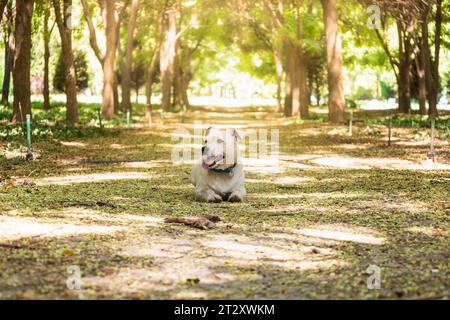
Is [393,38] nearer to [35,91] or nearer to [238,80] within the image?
[35,91]

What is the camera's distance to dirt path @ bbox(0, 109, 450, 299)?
18.1 ft

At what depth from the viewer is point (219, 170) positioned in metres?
9.54

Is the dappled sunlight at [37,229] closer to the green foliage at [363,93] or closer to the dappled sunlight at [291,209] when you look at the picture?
the dappled sunlight at [291,209]

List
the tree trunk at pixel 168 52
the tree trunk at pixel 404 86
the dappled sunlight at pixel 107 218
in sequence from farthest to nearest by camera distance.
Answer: the tree trunk at pixel 168 52
the tree trunk at pixel 404 86
the dappled sunlight at pixel 107 218

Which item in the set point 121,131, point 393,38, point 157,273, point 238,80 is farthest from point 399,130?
point 238,80

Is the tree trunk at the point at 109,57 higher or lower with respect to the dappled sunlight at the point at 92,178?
higher

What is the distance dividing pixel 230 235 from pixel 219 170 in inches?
83.5

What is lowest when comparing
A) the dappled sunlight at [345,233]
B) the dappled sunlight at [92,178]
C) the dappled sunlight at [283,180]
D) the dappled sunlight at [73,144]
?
the dappled sunlight at [283,180]

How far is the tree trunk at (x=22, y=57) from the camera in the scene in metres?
21.2

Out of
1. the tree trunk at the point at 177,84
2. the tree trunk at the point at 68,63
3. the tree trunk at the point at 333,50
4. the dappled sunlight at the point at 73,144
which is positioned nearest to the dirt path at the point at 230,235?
the dappled sunlight at the point at 73,144

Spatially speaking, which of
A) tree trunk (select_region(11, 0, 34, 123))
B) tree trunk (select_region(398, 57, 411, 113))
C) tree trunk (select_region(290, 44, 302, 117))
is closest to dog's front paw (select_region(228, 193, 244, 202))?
tree trunk (select_region(11, 0, 34, 123))

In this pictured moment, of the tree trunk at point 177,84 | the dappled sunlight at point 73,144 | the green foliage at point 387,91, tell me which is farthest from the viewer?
the green foliage at point 387,91

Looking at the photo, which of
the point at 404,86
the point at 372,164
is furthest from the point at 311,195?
the point at 404,86

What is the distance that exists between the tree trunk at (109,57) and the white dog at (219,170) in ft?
64.4
